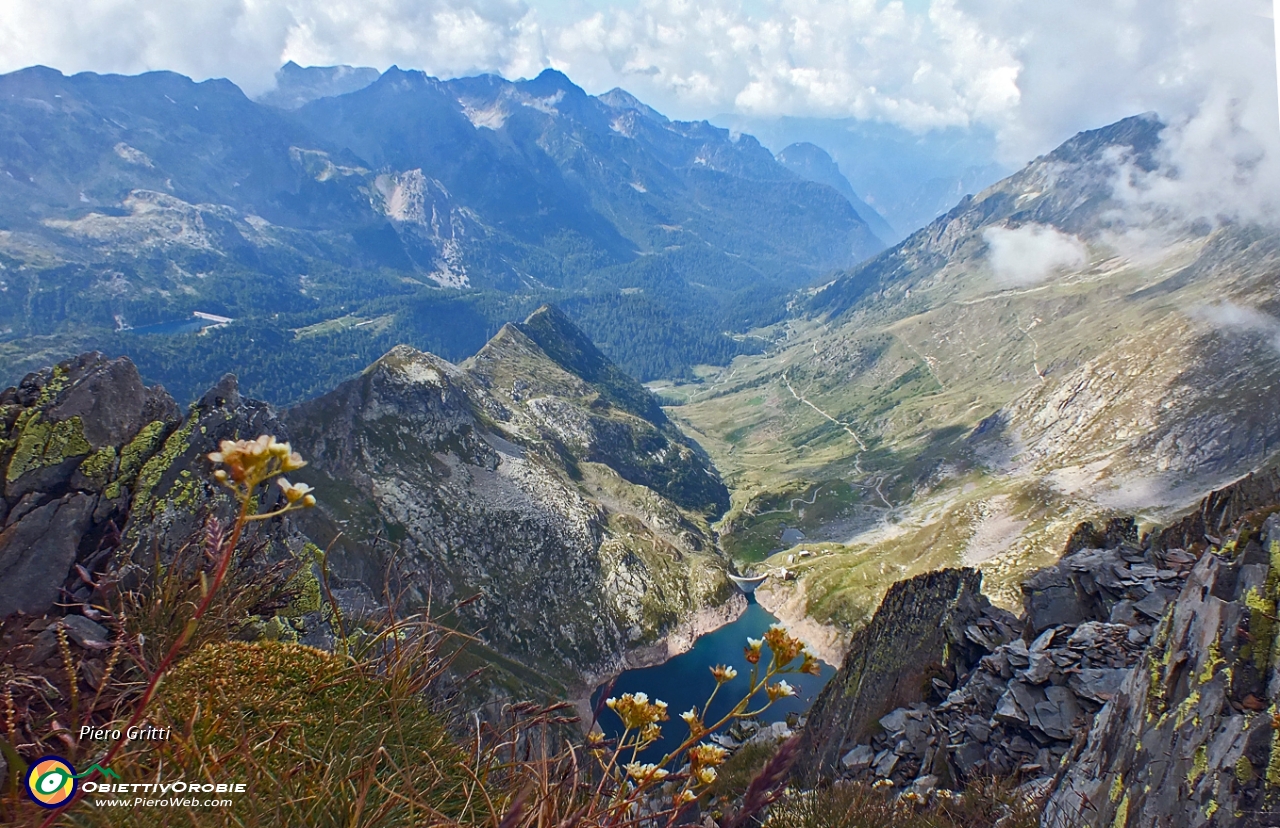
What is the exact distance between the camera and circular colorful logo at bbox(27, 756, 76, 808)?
281 cm

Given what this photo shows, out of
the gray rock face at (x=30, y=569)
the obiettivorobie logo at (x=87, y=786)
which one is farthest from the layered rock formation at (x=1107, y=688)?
the gray rock face at (x=30, y=569)

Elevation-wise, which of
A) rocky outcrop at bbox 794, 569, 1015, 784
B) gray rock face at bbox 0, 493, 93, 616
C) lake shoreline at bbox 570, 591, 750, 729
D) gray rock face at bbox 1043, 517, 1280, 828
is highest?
gray rock face at bbox 0, 493, 93, 616

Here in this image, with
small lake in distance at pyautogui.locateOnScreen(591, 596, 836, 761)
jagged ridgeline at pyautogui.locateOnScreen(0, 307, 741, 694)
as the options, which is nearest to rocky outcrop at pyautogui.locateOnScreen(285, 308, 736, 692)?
jagged ridgeline at pyautogui.locateOnScreen(0, 307, 741, 694)

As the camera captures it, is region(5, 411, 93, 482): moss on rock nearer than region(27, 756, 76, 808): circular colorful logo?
No

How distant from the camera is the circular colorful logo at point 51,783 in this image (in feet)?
9.21

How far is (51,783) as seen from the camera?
2.86 m

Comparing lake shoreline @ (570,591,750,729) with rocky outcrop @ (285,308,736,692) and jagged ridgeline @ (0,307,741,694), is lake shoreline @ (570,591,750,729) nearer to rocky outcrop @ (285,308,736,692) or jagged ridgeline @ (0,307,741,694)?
jagged ridgeline @ (0,307,741,694)

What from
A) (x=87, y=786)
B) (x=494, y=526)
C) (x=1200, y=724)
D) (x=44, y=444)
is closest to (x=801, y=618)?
(x=494, y=526)

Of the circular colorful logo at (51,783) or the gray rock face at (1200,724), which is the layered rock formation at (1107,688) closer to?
the gray rock face at (1200,724)

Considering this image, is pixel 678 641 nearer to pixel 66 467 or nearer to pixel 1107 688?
pixel 1107 688

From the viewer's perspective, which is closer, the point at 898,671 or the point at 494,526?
the point at 898,671

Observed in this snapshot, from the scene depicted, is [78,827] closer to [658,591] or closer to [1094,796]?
[1094,796]

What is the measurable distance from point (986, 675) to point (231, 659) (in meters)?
20.9

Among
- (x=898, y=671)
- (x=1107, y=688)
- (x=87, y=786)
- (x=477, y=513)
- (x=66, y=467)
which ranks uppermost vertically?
(x=477, y=513)
